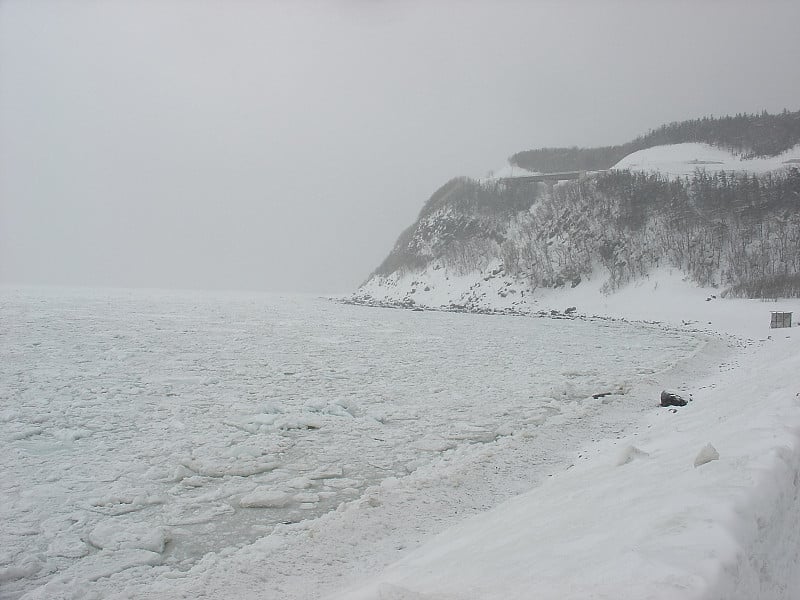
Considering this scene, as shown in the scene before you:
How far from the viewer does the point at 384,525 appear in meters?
4.60

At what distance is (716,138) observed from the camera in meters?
73.6

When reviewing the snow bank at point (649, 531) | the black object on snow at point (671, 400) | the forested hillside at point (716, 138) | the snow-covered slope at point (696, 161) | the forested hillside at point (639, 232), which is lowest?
the black object on snow at point (671, 400)

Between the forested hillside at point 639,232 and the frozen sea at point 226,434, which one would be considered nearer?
the frozen sea at point 226,434

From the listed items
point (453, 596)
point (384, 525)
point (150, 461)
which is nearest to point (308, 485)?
point (384, 525)

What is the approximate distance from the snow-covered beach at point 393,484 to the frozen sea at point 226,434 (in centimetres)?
4

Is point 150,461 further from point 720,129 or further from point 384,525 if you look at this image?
point 720,129

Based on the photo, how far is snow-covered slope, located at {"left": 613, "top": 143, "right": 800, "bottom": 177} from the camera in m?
57.8

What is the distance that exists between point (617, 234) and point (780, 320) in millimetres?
33328

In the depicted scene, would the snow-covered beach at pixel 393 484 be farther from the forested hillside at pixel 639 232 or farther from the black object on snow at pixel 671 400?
the forested hillside at pixel 639 232

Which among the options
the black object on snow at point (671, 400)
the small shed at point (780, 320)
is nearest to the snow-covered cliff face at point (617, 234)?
the small shed at point (780, 320)

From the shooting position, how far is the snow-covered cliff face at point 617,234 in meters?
45.6

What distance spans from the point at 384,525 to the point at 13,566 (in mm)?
2917

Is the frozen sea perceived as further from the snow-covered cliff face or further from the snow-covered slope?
the snow-covered slope

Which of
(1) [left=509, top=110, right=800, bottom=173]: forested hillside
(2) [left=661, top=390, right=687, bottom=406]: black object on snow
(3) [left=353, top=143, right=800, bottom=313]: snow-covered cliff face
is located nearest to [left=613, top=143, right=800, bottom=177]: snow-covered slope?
(3) [left=353, top=143, right=800, bottom=313]: snow-covered cliff face
